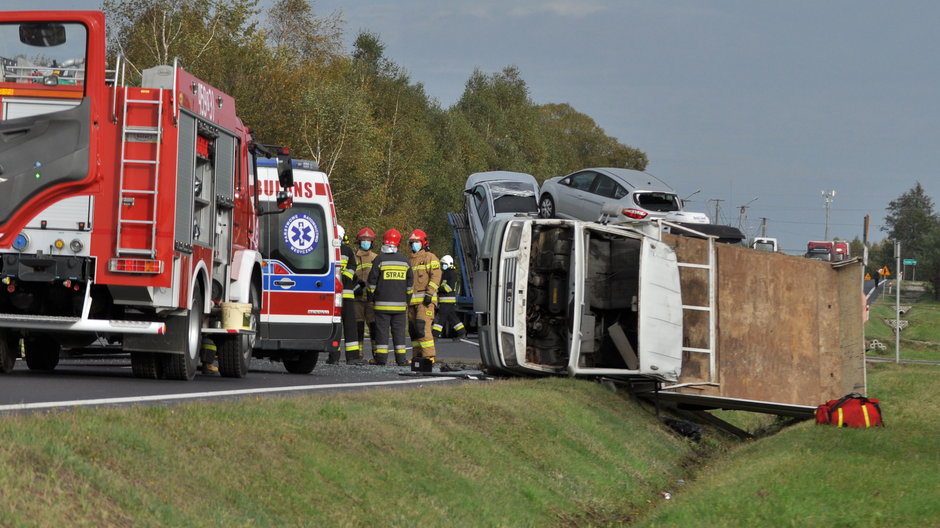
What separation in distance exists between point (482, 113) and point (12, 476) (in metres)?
93.0

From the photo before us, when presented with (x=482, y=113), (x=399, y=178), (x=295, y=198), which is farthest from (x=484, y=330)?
(x=482, y=113)

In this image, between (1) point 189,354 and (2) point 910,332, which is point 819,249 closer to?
(2) point 910,332

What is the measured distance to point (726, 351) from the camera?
17.5 metres

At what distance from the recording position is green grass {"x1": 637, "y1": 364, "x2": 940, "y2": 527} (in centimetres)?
1020

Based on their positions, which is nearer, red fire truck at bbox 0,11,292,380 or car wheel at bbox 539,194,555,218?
red fire truck at bbox 0,11,292,380

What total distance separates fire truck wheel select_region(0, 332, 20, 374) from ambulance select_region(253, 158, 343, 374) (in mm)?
4555

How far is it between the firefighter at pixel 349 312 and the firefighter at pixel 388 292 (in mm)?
763

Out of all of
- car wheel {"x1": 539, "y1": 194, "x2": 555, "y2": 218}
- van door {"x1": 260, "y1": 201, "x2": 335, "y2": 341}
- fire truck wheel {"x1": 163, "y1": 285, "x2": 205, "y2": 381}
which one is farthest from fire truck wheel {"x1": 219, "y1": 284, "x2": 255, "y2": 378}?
car wheel {"x1": 539, "y1": 194, "x2": 555, "y2": 218}

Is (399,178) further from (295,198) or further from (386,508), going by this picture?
(386,508)

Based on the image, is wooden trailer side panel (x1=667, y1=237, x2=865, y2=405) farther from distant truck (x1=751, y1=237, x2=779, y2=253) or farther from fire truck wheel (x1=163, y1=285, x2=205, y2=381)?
distant truck (x1=751, y1=237, x2=779, y2=253)

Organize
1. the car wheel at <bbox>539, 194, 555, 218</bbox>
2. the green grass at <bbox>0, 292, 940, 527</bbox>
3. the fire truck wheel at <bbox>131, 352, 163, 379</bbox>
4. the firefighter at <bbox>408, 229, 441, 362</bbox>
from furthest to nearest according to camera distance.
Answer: the car wheel at <bbox>539, 194, 555, 218</bbox>
the firefighter at <bbox>408, 229, 441, 362</bbox>
the fire truck wheel at <bbox>131, 352, 163, 379</bbox>
the green grass at <bbox>0, 292, 940, 527</bbox>

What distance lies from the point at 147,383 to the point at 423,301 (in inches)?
283

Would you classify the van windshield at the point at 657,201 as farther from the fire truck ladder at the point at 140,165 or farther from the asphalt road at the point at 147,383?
the fire truck ladder at the point at 140,165

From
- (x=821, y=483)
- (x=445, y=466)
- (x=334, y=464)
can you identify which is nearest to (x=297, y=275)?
(x=821, y=483)
